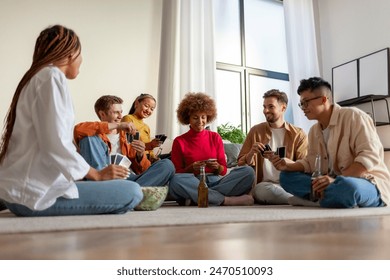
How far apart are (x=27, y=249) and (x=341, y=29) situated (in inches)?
218

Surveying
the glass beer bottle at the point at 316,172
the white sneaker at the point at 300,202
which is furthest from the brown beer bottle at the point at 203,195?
the glass beer bottle at the point at 316,172

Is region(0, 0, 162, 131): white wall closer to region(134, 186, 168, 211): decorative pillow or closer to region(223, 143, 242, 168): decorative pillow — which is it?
region(223, 143, 242, 168): decorative pillow

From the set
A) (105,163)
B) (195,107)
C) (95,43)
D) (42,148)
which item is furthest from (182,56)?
(42,148)

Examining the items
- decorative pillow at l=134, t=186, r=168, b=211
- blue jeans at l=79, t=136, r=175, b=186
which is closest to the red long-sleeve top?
blue jeans at l=79, t=136, r=175, b=186

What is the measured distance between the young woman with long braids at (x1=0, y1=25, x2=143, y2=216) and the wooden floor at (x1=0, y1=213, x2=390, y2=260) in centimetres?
38

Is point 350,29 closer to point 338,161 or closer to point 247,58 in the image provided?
point 247,58

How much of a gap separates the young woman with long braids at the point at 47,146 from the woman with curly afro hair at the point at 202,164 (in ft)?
3.43

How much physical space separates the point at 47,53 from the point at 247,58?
403 cm

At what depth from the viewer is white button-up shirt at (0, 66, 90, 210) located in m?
1.64

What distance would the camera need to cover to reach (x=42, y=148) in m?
1.67

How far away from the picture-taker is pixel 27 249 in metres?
1.02

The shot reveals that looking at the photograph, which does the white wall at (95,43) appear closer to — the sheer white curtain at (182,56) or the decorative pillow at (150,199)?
the sheer white curtain at (182,56)

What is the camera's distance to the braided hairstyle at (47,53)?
1761 mm
